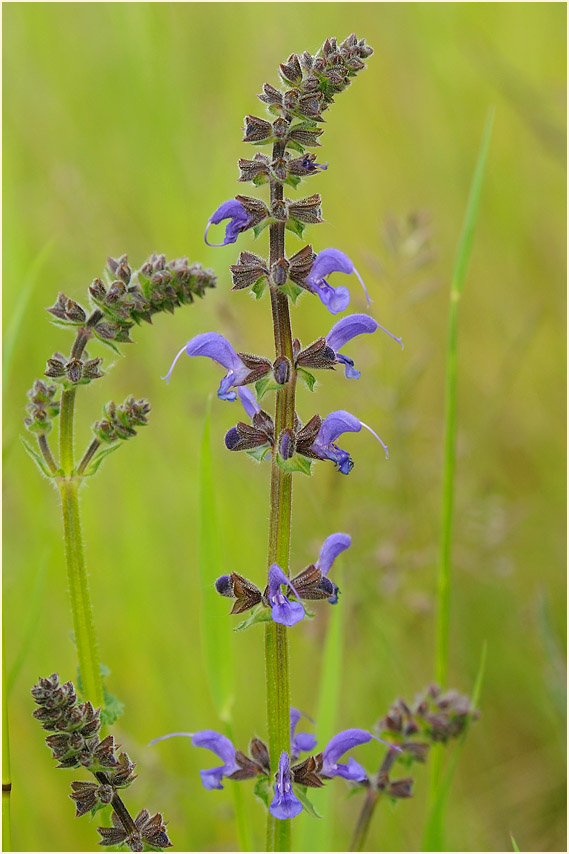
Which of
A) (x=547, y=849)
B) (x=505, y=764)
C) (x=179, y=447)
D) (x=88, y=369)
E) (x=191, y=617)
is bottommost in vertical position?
(x=547, y=849)

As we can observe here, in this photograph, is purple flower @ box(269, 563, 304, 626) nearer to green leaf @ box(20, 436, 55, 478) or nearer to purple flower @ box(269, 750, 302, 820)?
purple flower @ box(269, 750, 302, 820)

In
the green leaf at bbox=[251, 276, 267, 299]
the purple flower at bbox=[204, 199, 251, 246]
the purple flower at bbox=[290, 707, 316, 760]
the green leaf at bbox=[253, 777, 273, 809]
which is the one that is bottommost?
the green leaf at bbox=[253, 777, 273, 809]

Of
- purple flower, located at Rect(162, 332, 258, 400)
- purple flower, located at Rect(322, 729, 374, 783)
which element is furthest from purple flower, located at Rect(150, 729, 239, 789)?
purple flower, located at Rect(162, 332, 258, 400)

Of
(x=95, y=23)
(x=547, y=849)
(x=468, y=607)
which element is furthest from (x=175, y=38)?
(x=547, y=849)

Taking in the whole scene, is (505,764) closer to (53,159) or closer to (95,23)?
(53,159)

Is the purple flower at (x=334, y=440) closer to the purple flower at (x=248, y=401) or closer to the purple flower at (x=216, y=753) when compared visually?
the purple flower at (x=248, y=401)

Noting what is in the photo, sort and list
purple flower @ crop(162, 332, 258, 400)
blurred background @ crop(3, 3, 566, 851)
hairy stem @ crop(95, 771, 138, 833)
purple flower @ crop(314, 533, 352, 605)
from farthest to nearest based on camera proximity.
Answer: blurred background @ crop(3, 3, 566, 851) < purple flower @ crop(314, 533, 352, 605) < purple flower @ crop(162, 332, 258, 400) < hairy stem @ crop(95, 771, 138, 833)

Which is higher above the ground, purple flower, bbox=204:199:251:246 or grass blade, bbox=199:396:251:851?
purple flower, bbox=204:199:251:246

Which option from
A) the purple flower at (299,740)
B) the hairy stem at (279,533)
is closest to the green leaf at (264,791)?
the hairy stem at (279,533)
